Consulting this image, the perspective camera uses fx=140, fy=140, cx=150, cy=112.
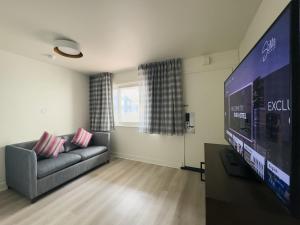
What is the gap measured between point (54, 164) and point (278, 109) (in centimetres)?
276

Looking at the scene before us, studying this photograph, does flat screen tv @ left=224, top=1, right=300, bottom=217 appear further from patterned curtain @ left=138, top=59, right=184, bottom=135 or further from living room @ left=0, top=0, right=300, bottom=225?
patterned curtain @ left=138, top=59, right=184, bottom=135

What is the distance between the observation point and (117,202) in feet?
6.31

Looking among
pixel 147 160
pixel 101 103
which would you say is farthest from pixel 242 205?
pixel 101 103

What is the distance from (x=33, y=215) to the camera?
168 cm

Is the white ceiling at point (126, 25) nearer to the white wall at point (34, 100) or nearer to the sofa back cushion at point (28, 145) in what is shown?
the white wall at point (34, 100)

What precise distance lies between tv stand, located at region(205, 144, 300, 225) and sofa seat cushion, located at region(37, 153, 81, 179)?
2.25 meters

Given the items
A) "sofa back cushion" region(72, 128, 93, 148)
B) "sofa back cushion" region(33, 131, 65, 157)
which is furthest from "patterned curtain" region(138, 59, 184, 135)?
"sofa back cushion" region(33, 131, 65, 157)

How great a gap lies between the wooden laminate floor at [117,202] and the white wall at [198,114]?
1.54 feet

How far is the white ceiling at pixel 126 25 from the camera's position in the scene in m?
1.45

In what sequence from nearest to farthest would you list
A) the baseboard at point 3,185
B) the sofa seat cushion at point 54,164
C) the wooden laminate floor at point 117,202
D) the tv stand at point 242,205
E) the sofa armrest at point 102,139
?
the tv stand at point 242,205 → the wooden laminate floor at point 117,202 → the sofa seat cushion at point 54,164 → the baseboard at point 3,185 → the sofa armrest at point 102,139

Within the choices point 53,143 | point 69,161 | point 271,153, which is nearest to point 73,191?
point 69,161

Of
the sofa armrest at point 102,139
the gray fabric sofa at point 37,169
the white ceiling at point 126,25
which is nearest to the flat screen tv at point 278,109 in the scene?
the white ceiling at point 126,25

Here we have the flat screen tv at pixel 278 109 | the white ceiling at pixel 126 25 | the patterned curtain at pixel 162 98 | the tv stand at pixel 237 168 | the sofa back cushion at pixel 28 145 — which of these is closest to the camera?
the flat screen tv at pixel 278 109

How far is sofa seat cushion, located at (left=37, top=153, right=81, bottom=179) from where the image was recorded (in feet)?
6.72
